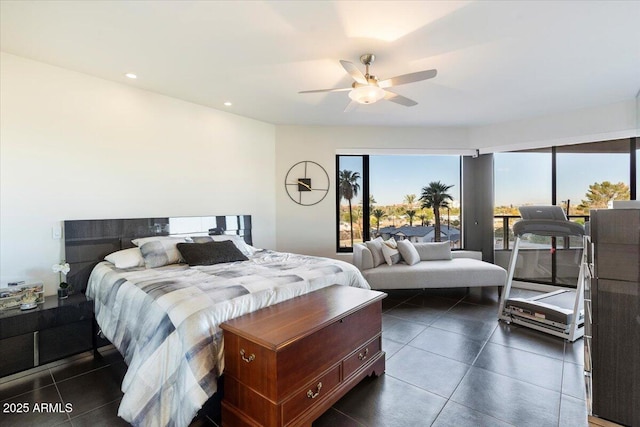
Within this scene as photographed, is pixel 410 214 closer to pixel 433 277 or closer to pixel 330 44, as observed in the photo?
pixel 433 277

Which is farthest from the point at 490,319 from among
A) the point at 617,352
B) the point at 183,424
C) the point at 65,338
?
the point at 65,338

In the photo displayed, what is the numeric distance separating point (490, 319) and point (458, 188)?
8.80 ft

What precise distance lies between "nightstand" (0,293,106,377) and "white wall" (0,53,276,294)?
55 cm

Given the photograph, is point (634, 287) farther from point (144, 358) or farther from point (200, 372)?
point (144, 358)

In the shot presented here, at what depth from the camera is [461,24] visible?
7.37 feet

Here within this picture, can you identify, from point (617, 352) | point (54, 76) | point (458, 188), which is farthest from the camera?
point (458, 188)

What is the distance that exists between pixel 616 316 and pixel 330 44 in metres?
2.68

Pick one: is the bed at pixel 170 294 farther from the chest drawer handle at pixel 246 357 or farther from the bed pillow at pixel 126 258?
the chest drawer handle at pixel 246 357

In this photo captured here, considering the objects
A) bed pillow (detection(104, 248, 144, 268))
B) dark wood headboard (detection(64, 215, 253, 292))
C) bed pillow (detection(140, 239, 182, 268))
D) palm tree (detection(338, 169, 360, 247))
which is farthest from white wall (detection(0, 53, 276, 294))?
palm tree (detection(338, 169, 360, 247))

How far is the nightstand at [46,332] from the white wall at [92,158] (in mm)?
548

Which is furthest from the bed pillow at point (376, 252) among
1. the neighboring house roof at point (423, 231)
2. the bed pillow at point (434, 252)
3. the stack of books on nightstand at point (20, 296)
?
the stack of books on nightstand at point (20, 296)

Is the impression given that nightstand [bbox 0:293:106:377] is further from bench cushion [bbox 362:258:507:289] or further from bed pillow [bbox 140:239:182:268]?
bench cushion [bbox 362:258:507:289]

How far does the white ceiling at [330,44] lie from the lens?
210cm

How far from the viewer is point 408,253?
4.53 metres
